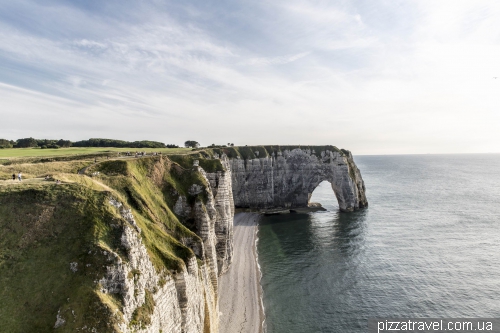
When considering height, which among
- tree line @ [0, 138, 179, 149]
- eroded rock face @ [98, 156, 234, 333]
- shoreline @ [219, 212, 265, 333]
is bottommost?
shoreline @ [219, 212, 265, 333]

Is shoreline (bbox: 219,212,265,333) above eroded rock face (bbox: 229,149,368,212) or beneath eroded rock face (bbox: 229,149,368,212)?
beneath

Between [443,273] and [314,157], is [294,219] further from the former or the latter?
[443,273]

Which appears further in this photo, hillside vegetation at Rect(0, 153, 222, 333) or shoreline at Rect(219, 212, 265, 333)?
shoreline at Rect(219, 212, 265, 333)

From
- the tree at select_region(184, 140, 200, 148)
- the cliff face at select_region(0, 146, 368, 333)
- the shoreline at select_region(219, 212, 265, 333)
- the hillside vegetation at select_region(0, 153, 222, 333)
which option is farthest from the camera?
the tree at select_region(184, 140, 200, 148)

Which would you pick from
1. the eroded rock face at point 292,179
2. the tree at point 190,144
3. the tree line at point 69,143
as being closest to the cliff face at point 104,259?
the tree line at point 69,143

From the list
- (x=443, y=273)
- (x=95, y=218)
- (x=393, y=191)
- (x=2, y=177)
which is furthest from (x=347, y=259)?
(x=393, y=191)

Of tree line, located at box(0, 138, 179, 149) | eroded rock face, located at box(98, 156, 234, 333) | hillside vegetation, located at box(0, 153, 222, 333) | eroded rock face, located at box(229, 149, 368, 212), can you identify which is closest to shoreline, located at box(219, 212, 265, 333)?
eroded rock face, located at box(98, 156, 234, 333)

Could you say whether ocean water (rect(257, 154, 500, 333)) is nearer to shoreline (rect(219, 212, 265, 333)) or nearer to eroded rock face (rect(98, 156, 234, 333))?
shoreline (rect(219, 212, 265, 333))
